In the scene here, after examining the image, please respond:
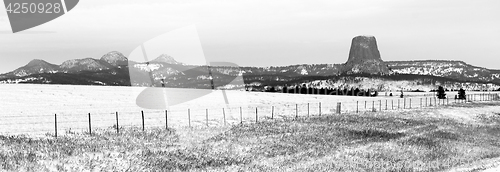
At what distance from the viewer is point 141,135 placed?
27422 mm

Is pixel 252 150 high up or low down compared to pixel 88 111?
down

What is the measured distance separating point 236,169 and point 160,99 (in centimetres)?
4537

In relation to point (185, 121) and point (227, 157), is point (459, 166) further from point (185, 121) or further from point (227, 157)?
point (185, 121)

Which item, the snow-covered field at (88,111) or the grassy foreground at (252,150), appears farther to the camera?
the snow-covered field at (88,111)

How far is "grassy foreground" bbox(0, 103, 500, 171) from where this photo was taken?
806 inches

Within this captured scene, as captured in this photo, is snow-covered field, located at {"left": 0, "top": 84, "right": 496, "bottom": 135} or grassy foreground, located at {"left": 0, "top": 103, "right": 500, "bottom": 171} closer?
grassy foreground, located at {"left": 0, "top": 103, "right": 500, "bottom": 171}

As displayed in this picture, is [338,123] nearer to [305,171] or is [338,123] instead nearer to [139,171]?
[305,171]

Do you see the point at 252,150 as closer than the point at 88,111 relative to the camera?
Yes

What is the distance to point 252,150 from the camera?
83.4 feet

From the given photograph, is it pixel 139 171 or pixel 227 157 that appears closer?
pixel 139 171

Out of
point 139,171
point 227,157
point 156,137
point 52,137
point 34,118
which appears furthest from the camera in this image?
point 34,118

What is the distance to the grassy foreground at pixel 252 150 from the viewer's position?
67.2 ft

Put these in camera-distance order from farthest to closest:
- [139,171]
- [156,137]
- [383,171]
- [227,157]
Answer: [156,137]
[227,157]
[383,171]
[139,171]

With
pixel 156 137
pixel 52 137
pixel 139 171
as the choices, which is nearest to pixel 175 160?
pixel 139 171
